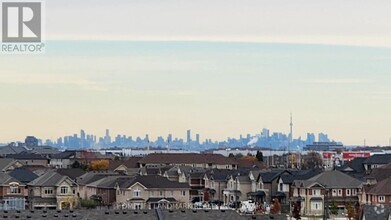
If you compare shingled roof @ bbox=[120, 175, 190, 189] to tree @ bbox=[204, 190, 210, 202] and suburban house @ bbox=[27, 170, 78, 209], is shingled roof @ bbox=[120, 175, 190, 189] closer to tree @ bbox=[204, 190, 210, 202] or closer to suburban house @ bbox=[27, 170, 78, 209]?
suburban house @ bbox=[27, 170, 78, 209]

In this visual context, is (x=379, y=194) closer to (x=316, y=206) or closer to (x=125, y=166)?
(x=316, y=206)

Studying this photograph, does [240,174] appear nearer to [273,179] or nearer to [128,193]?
[273,179]

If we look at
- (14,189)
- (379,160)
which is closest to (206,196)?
(14,189)

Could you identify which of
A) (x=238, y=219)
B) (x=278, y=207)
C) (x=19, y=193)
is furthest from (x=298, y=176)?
(x=238, y=219)

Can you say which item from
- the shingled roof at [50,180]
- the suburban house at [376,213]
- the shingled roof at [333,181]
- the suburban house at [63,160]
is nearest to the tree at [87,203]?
the shingled roof at [50,180]

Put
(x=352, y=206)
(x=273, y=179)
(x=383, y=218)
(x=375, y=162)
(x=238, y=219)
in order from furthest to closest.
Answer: (x=375, y=162), (x=273, y=179), (x=352, y=206), (x=383, y=218), (x=238, y=219)

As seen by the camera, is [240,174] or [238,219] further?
[240,174]

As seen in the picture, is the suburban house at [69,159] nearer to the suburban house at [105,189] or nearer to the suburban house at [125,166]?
the suburban house at [125,166]
